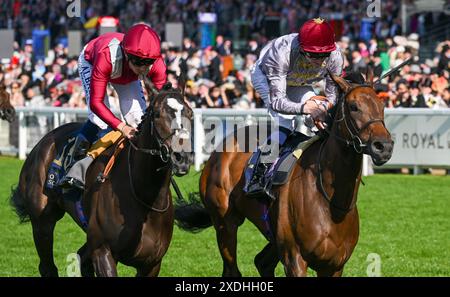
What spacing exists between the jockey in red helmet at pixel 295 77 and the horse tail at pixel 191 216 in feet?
2.61

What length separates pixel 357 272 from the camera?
9.06 meters

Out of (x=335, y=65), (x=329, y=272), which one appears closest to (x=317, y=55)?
(x=335, y=65)

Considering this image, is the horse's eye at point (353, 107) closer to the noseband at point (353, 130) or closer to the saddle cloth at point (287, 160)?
the noseband at point (353, 130)

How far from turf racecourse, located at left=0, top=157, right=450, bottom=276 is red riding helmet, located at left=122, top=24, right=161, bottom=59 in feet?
4.66

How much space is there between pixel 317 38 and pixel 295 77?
499mm

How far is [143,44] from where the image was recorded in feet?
22.3

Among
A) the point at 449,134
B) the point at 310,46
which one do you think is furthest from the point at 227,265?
the point at 449,134

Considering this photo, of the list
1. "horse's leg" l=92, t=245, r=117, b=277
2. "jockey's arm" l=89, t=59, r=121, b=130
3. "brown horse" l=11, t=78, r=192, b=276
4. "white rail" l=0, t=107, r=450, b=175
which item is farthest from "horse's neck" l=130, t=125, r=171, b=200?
"white rail" l=0, t=107, r=450, b=175

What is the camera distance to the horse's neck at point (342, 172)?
6.69 meters

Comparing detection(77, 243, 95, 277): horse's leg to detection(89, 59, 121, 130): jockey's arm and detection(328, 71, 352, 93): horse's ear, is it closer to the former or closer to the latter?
detection(89, 59, 121, 130): jockey's arm

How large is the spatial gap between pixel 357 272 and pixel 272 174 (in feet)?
7.35

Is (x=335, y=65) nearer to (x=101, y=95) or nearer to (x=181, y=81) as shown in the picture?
(x=181, y=81)

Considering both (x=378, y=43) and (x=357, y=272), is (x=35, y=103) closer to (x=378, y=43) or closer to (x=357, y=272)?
(x=378, y=43)

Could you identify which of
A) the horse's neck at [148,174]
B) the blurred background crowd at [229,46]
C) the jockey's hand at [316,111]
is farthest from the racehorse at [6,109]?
the jockey's hand at [316,111]
